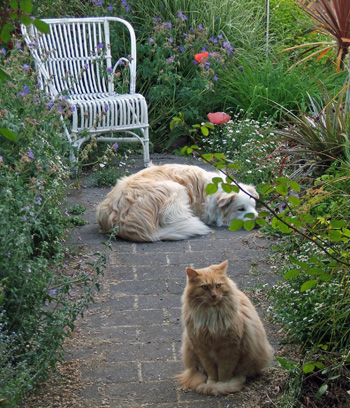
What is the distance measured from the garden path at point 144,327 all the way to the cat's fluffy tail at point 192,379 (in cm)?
5

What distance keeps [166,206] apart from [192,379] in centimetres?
271

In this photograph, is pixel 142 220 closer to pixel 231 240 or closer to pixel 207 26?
pixel 231 240

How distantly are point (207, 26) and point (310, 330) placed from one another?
6.82 m

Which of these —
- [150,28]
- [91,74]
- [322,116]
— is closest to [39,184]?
[322,116]

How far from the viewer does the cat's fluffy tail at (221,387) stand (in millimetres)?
3480

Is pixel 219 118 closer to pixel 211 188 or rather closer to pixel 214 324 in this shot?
pixel 214 324

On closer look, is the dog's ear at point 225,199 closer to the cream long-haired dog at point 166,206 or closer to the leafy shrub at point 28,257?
the cream long-haired dog at point 166,206

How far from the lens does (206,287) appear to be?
3414mm

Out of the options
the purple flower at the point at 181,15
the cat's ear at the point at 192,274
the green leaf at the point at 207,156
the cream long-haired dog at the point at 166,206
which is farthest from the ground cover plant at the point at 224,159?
the cat's ear at the point at 192,274

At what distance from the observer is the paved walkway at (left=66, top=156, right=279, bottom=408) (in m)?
3.53

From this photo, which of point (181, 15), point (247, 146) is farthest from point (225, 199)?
point (181, 15)

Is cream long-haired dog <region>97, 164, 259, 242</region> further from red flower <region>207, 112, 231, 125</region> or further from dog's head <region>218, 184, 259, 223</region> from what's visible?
red flower <region>207, 112, 231, 125</region>

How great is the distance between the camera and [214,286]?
341 cm

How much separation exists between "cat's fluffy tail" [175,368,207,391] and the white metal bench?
4102mm
